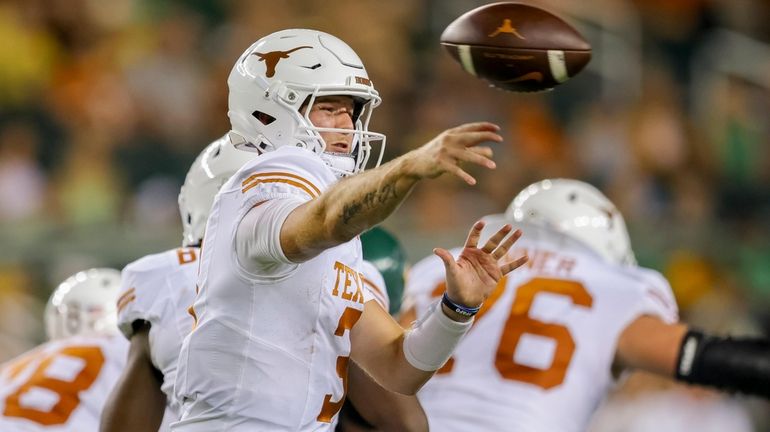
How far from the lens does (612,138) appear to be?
29.6ft

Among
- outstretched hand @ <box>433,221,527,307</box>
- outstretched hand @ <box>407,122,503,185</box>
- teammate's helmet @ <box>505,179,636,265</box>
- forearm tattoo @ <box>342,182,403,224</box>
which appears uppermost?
outstretched hand @ <box>407,122,503,185</box>

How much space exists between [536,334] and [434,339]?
162 cm

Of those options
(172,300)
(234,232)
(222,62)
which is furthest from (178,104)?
(234,232)

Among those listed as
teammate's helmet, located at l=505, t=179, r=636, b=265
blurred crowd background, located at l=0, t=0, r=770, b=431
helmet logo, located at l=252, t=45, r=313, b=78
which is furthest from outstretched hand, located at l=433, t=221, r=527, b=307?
blurred crowd background, located at l=0, t=0, r=770, b=431

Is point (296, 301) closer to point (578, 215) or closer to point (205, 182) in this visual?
point (205, 182)

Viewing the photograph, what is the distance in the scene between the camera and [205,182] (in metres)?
4.12

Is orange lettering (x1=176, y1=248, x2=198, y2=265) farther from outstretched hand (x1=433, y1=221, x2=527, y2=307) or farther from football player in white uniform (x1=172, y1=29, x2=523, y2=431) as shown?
outstretched hand (x1=433, y1=221, x2=527, y2=307)

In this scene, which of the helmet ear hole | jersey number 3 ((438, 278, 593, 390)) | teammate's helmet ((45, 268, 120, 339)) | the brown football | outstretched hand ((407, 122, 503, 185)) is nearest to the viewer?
outstretched hand ((407, 122, 503, 185))

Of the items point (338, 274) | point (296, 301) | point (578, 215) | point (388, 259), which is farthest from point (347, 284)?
point (578, 215)

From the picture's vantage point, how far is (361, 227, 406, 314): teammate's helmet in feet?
14.4

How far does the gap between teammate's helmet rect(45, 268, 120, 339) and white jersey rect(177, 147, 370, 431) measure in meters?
2.35

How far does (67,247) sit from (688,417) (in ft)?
12.6

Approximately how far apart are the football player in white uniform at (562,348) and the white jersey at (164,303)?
3.68 ft

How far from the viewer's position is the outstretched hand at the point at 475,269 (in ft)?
9.57
